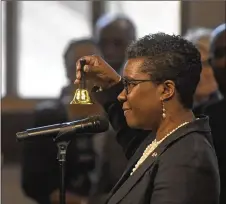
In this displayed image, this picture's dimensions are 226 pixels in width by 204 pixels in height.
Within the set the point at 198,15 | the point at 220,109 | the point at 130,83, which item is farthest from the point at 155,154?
the point at 198,15

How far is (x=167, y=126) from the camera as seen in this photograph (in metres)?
1.50

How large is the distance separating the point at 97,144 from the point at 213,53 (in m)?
0.57

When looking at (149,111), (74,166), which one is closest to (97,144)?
(74,166)

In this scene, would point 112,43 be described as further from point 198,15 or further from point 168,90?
point 168,90

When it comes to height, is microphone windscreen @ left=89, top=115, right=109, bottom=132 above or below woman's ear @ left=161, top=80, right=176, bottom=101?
below

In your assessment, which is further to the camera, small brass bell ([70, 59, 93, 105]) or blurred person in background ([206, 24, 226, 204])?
blurred person in background ([206, 24, 226, 204])

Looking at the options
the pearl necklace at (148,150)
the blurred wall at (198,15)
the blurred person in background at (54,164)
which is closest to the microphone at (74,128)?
the pearl necklace at (148,150)

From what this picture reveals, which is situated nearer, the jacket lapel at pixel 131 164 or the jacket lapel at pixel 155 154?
the jacket lapel at pixel 155 154

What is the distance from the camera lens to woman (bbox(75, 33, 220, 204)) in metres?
1.37

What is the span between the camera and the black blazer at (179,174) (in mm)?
1357

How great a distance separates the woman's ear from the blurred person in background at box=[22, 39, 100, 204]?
2.87 ft

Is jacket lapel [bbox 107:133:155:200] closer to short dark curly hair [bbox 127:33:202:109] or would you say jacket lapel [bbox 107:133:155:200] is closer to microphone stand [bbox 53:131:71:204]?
microphone stand [bbox 53:131:71:204]

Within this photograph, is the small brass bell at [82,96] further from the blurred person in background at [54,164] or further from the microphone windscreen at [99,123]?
the blurred person in background at [54,164]

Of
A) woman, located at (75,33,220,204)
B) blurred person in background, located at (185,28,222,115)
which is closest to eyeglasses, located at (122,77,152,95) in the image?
woman, located at (75,33,220,204)
